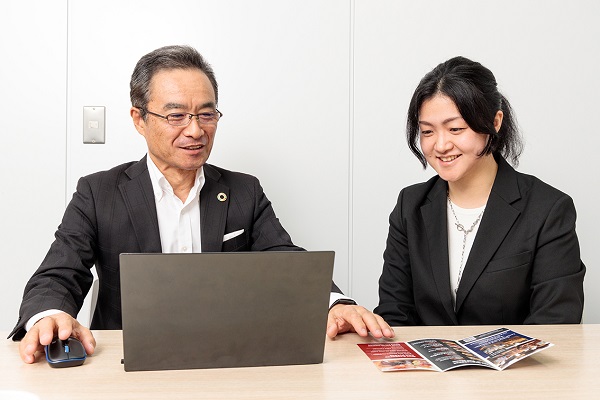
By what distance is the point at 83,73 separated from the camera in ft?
8.19

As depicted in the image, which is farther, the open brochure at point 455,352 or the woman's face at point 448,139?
the woman's face at point 448,139

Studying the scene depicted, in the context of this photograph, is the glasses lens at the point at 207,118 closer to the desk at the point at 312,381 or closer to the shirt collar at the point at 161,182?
the shirt collar at the point at 161,182

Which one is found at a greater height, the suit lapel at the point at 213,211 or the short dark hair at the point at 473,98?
the short dark hair at the point at 473,98

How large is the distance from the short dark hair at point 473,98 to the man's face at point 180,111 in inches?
25.1

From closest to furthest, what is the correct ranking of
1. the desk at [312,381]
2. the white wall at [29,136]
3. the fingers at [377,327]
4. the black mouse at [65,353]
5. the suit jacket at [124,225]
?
the desk at [312,381], the black mouse at [65,353], the fingers at [377,327], the suit jacket at [124,225], the white wall at [29,136]

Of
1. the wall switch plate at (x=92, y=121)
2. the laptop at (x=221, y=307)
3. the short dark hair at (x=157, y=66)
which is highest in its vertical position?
the short dark hair at (x=157, y=66)

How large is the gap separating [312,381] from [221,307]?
0.66ft

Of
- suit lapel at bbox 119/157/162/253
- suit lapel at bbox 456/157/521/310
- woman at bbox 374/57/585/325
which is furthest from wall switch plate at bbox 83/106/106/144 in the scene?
suit lapel at bbox 456/157/521/310

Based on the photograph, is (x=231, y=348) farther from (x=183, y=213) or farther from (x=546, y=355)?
(x=183, y=213)

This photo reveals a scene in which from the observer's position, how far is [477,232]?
1852mm

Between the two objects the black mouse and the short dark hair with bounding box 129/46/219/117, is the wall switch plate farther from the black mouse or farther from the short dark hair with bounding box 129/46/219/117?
the black mouse

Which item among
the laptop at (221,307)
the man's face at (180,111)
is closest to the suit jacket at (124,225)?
the man's face at (180,111)

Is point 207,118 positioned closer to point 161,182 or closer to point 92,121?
point 161,182

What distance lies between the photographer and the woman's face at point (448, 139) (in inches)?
72.6
